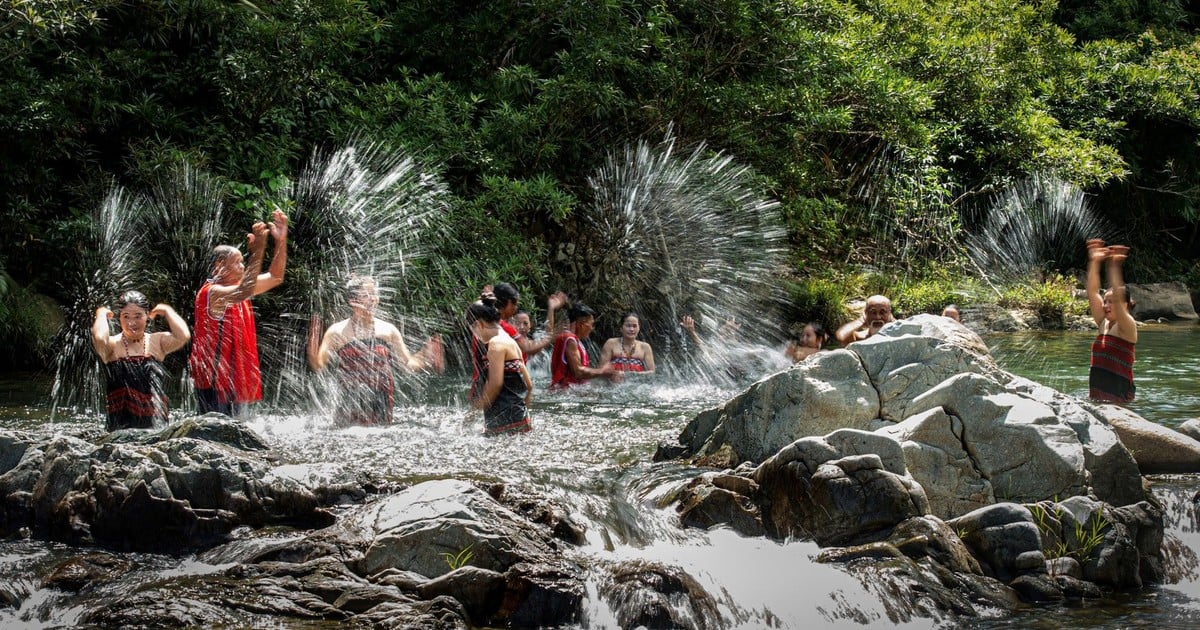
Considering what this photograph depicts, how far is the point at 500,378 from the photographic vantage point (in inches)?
299

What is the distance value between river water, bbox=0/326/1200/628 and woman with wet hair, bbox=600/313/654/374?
18 centimetres

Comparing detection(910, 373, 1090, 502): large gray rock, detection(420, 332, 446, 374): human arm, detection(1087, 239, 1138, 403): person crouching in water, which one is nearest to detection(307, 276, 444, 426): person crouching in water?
detection(420, 332, 446, 374): human arm

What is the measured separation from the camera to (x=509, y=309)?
9.09 metres

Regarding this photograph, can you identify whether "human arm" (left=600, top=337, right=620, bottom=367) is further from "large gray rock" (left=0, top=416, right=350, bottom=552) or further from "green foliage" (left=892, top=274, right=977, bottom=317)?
"green foliage" (left=892, top=274, right=977, bottom=317)

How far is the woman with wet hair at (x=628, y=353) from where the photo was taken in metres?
10.8

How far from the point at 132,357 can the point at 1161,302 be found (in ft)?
59.3

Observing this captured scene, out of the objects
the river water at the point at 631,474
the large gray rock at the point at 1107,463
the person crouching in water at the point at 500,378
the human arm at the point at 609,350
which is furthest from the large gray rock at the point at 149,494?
the human arm at the point at 609,350

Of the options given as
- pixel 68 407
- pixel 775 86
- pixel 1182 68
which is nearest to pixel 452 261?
pixel 68 407

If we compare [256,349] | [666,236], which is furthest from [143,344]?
[666,236]

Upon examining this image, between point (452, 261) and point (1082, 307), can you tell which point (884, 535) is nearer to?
point (452, 261)

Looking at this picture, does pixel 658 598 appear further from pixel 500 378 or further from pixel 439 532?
pixel 500 378

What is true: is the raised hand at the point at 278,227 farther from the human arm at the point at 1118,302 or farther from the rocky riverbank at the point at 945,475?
the human arm at the point at 1118,302

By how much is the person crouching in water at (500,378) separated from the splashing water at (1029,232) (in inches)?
536

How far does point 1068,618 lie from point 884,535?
0.93 metres
